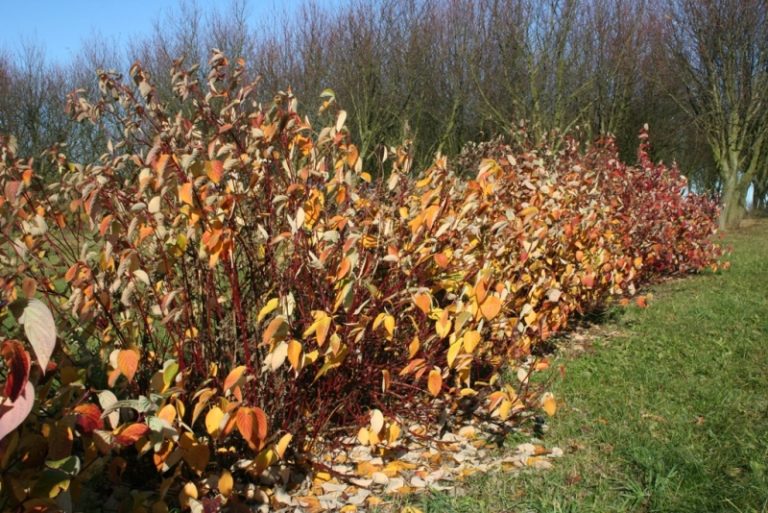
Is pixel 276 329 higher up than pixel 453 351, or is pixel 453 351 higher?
pixel 276 329

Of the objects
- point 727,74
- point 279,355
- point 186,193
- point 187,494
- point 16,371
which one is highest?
point 727,74

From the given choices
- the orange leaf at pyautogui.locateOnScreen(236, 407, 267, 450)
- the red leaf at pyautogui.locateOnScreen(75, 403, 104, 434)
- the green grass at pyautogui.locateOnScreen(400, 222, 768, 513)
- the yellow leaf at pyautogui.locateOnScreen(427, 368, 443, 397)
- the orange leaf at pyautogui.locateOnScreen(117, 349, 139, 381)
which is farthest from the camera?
the yellow leaf at pyautogui.locateOnScreen(427, 368, 443, 397)

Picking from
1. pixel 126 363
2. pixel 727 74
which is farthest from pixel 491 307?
pixel 727 74

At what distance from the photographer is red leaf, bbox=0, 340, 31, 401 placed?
1.28 m

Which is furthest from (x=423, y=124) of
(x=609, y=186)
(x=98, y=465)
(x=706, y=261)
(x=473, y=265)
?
(x=98, y=465)

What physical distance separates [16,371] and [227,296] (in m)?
1.85

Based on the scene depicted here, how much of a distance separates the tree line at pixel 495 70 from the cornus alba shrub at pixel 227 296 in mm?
15412

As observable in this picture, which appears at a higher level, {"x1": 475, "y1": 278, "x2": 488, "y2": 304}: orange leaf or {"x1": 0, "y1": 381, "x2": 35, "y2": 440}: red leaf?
{"x1": 0, "y1": 381, "x2": 35, "y2": 440}: red leaf

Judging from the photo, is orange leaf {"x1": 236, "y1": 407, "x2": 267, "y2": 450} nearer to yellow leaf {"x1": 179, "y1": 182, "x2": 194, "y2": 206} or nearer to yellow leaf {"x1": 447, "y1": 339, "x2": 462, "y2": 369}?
yellow leaf {"x1": 179, "y1": 182, "x2": 194, "y2": 206}

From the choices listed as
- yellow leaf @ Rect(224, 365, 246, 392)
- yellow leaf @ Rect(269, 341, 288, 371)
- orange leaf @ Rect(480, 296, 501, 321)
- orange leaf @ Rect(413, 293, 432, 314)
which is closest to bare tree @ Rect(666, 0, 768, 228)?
orange leaf @ Rect(480, 296, 501, 321)

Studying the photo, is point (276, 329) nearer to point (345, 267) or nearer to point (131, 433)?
point (345, 267)

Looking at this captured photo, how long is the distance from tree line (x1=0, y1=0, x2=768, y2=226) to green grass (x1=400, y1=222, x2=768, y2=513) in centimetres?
1346

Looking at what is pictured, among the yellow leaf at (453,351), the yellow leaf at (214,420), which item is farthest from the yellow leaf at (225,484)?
the yellow leaf at (453,351)

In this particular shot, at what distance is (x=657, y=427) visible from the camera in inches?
134
